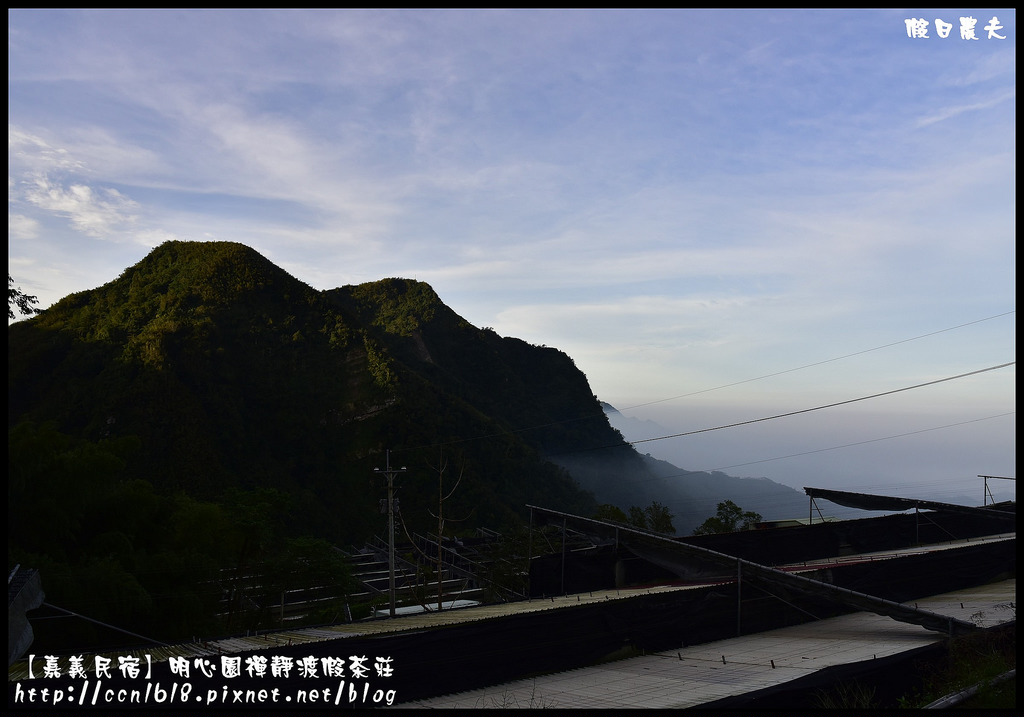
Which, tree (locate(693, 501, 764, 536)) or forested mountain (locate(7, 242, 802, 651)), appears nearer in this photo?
tree (locate(693, 501, 764, 536))

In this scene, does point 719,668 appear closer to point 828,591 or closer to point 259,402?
point 828,591

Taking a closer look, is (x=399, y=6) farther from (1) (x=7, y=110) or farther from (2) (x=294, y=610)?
(2) (x=294, y=610)

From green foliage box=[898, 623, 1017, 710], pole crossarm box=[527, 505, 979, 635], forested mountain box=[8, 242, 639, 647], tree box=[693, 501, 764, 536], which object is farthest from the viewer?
forested mountain box=[8, 242, 639, 647]

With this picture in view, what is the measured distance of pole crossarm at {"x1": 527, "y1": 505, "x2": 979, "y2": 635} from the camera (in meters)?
Result: 11.9

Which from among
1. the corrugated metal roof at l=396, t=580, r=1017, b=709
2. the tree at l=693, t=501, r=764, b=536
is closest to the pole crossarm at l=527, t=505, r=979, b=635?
the corrugated metal roof at l=396, t=580, r=1017, b=709

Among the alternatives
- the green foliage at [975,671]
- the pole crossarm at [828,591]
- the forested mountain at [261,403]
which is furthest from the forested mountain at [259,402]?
the green foliage at [975,671]

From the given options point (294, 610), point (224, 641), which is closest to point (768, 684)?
point (224, 641)

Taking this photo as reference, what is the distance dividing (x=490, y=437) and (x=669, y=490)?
64.7 meters

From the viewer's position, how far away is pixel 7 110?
8.06 m

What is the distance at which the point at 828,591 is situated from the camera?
13883 mm

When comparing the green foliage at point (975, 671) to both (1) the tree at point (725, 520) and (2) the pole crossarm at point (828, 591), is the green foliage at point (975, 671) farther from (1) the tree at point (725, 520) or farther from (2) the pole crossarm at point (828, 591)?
(1) the tree at point (725, 520)

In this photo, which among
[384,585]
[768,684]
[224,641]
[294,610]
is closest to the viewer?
[768,684]

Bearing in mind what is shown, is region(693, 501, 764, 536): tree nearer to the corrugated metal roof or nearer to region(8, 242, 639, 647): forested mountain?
region(8, 242, 639, 647): forested mountain

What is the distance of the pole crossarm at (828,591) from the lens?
39.1ft
